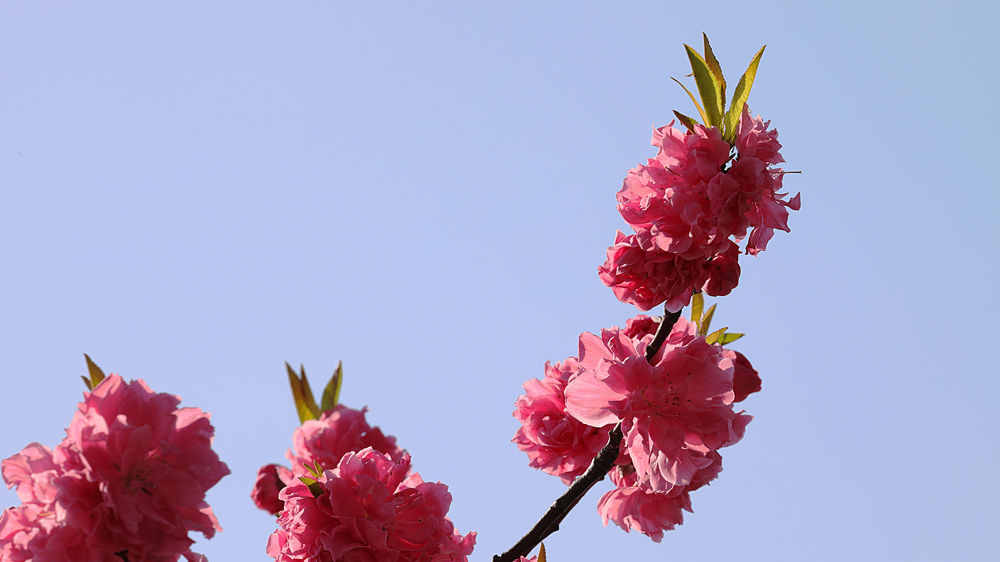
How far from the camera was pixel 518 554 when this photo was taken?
1665 mm

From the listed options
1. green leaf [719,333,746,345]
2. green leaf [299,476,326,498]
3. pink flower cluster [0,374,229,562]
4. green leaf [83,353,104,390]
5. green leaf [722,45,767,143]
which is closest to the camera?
pink flower cluster [0,374,229,562]

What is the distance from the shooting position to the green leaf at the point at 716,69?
65.4 inches

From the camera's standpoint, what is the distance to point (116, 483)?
3.84ft

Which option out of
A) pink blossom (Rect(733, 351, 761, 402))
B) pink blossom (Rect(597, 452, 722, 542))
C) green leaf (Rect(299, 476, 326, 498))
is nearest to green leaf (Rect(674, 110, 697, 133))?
pink blossom (Rect(733, 351, 761, 402))

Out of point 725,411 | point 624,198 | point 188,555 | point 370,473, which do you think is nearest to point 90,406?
point 188,555

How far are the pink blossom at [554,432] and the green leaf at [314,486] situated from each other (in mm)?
560

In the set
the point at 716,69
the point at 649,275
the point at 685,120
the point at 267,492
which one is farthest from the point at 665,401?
the point at 267,492

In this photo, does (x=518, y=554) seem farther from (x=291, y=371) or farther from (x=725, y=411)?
(x=291, y=371)

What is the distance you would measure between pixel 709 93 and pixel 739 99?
0.07 metres

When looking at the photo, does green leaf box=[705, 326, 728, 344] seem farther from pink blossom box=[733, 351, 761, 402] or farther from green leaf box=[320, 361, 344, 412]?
green leaf box=[320, 361, 344, 412]

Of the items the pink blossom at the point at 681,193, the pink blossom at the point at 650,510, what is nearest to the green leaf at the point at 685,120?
the pink blossom at the point at 681,193

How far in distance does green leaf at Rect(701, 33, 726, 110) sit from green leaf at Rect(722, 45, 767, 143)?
0.07 feet

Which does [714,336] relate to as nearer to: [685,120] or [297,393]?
[685,120]

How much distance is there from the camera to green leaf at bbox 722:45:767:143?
1.63 meters
